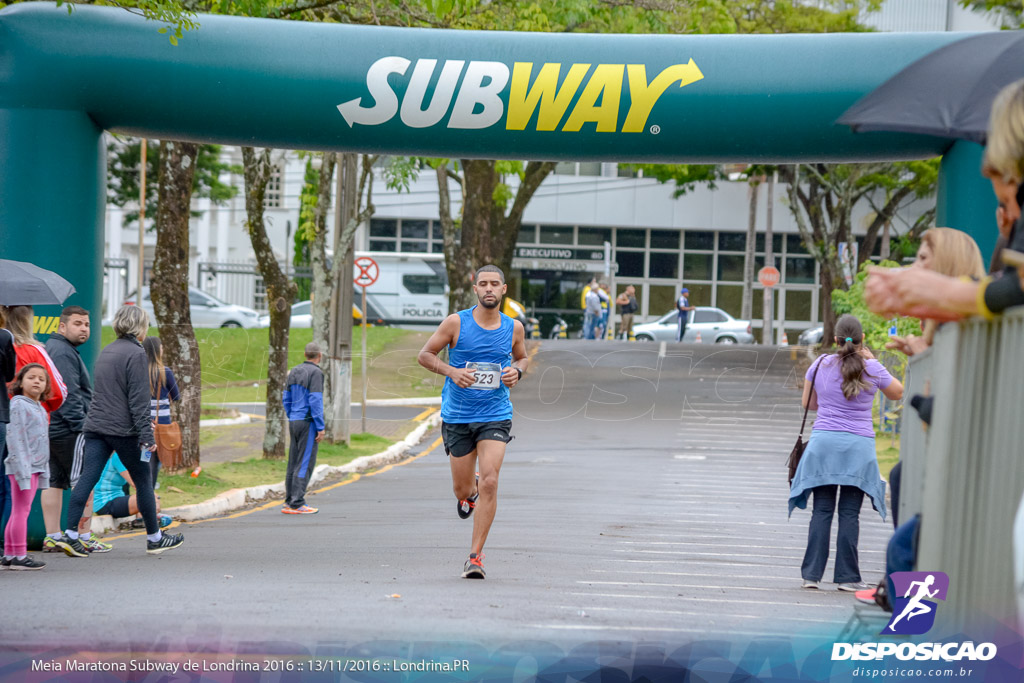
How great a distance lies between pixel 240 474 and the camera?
1394cm

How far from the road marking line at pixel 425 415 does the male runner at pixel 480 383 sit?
13.6m

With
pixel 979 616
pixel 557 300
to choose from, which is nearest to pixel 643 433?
pixel 979 616

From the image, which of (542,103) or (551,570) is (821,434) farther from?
(542,103)

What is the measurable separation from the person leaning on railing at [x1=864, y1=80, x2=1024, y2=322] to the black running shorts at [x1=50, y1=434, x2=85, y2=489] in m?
6.56

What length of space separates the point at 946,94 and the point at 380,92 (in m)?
4.81

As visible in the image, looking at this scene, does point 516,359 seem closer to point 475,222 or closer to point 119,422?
point 119,422

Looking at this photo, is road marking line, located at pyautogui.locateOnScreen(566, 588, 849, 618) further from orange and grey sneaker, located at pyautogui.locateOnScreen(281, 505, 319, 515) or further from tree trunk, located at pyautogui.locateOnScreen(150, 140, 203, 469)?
tree trunk, located at pyautogui.locateOnScreen(150, 140, 203, 469)

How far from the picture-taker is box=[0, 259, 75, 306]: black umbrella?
7.28 m

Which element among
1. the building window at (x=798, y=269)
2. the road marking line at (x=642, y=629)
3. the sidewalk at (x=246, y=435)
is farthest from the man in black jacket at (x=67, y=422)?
the building window at (x=798, y=269)

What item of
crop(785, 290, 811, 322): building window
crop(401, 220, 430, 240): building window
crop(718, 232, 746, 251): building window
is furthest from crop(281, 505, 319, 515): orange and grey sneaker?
crop(785, 290, 811, 322): building window

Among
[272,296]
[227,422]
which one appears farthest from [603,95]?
[227,422]

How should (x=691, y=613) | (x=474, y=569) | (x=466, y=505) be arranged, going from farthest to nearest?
(x=466, y=505) → (x=474, y=569) → (x=691, y=613)

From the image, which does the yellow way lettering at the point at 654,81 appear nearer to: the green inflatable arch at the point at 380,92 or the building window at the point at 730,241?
the green inflatable arch at the point at 380,92

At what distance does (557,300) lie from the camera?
42469 mm
